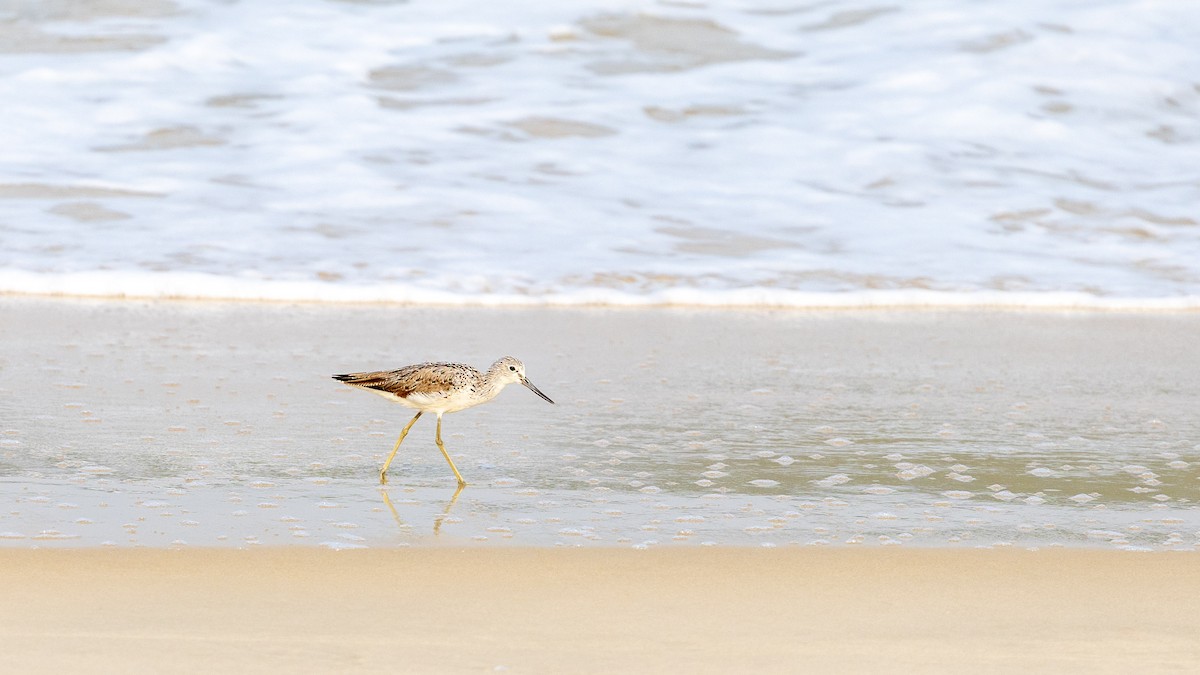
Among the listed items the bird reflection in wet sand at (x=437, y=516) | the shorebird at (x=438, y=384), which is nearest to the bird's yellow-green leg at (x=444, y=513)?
the bird reflection in wet sand at (x=437, y=516)

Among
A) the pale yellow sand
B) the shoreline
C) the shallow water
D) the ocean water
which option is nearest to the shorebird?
the shallow water

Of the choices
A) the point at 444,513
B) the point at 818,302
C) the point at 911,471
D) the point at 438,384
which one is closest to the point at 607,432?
the point at 438,384

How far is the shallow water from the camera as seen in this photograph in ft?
12.9

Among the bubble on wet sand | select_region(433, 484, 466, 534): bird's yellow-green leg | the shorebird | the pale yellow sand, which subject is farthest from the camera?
the shorebird

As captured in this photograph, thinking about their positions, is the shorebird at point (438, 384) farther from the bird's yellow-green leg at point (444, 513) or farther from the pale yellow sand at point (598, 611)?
the pale yellow sand at point (598, 611)

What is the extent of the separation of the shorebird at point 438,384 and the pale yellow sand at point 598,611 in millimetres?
1134

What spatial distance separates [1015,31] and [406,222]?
8212mm

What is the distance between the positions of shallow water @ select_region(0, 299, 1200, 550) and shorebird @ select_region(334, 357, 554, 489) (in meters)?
0.21

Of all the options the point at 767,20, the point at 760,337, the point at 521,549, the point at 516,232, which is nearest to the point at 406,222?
the point at 516,232

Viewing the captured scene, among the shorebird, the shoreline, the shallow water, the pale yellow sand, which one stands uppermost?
the pale yellow sand

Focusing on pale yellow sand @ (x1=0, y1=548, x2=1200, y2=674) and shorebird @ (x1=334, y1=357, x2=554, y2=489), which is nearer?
pale yellow sand @ (x1=0, y1=548, x2=1200, y2=674)

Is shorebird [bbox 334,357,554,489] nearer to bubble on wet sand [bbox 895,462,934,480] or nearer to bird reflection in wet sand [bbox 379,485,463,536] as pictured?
bird reflection in wet sand [bbox 379,485,463,536]

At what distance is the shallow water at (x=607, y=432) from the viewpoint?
3.93 m

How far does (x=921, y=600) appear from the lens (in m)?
3.27
